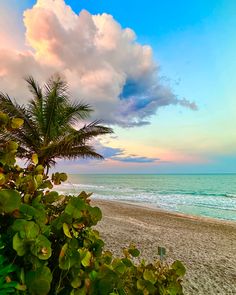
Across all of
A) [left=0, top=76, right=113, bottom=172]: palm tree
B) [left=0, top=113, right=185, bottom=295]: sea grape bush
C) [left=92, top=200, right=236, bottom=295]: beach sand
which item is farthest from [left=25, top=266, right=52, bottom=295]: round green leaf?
[left=0, top=76, right=113, bottom=172]: palm tree

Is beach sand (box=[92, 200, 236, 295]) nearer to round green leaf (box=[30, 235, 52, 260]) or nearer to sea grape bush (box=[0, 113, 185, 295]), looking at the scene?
sea grape bush (box=[0, 113, 185, 295])

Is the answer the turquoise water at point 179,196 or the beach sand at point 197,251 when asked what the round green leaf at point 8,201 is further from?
the beach sand at point 197,251

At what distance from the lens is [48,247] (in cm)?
86

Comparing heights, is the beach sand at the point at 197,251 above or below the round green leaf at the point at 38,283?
below

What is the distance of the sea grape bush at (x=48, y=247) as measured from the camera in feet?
2.72

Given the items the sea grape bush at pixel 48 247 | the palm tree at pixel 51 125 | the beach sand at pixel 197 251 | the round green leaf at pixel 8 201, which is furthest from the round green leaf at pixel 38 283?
the palm tree at pixel 51 125

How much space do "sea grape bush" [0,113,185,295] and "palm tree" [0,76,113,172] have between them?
8905mm

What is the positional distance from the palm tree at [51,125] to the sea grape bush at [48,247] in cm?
890

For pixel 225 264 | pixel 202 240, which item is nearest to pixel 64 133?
pixel 202 240

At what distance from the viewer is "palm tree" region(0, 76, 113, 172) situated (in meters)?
10.2

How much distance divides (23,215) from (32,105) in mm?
10575

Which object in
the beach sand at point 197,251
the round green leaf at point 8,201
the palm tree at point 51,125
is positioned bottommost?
the beach sand at point 197,251

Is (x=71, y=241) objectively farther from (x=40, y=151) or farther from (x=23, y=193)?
(x=40, y=151)

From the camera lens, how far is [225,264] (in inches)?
228
